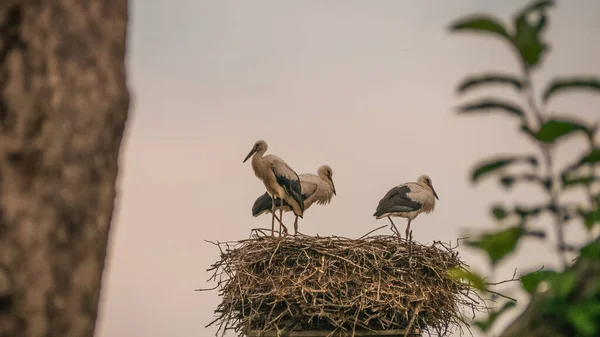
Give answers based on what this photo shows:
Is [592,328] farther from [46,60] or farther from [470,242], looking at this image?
[46,60]

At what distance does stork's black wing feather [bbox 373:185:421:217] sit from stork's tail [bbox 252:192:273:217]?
1.25m

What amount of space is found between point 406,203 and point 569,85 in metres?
7.18

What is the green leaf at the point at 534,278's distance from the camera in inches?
44.5

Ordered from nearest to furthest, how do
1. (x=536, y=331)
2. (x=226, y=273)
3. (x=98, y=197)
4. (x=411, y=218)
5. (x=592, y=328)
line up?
(x=592, y=328) → (x=536, y=331) → (x=98, y=197) → (x=226, y=273) → (x=411, y=218)

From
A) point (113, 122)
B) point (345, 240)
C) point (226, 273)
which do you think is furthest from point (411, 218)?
point (113, 122)

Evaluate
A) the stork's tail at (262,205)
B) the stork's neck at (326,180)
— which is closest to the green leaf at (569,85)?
the stork's tail at (262,205)

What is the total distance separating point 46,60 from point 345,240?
5301mm

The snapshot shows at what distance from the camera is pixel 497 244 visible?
3.61 feet

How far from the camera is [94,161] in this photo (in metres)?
1.52

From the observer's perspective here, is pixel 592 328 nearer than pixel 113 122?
Yes

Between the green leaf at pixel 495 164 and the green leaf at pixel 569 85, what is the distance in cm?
10

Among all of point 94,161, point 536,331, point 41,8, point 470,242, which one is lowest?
point 536,331

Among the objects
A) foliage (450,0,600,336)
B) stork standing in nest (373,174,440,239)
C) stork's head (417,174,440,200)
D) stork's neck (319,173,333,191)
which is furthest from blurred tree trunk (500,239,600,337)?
stork's head (417,174,440,200)

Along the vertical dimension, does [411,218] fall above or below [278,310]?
above
